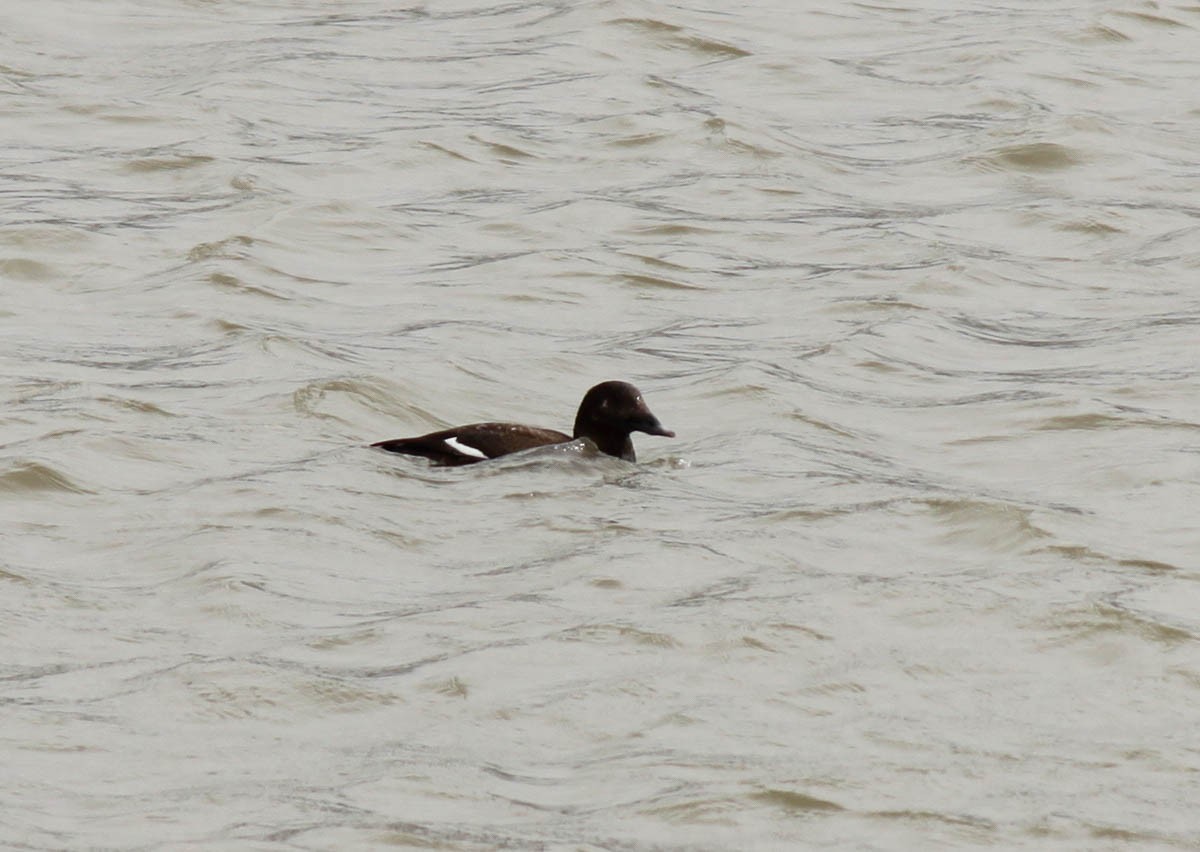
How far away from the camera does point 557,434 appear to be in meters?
10.0

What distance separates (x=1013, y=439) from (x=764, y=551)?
7.14ft

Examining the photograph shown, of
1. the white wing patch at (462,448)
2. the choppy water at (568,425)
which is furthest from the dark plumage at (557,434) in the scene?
the choppy water at (568,425)

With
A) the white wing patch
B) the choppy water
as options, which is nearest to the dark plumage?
the white wing patch

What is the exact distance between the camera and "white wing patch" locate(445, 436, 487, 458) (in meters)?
9.53

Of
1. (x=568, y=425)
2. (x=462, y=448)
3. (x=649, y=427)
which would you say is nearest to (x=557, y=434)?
(x=649, y=427)

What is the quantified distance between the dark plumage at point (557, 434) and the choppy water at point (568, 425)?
0.39ft

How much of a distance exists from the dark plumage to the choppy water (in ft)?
0.39

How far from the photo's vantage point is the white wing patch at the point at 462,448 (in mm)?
9531

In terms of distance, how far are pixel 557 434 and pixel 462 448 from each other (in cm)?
59

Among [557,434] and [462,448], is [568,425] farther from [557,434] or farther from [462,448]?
[462,448]

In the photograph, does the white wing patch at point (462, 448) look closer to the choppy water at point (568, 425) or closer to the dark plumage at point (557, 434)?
the dark plumage at point (557, 434)

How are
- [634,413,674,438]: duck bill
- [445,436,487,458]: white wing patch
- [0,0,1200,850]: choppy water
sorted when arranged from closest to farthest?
1. [0,0,1200,850]: choppy water
2. [445,436,487,458]: white wing patch
3. [634,413,674,438]: duck bill

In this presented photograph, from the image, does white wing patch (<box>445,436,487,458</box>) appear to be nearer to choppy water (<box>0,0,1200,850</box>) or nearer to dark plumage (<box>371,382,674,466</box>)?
dark plumage (<box>371,382,674,466</box>)

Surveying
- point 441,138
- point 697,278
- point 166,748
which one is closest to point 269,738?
point 166,748
